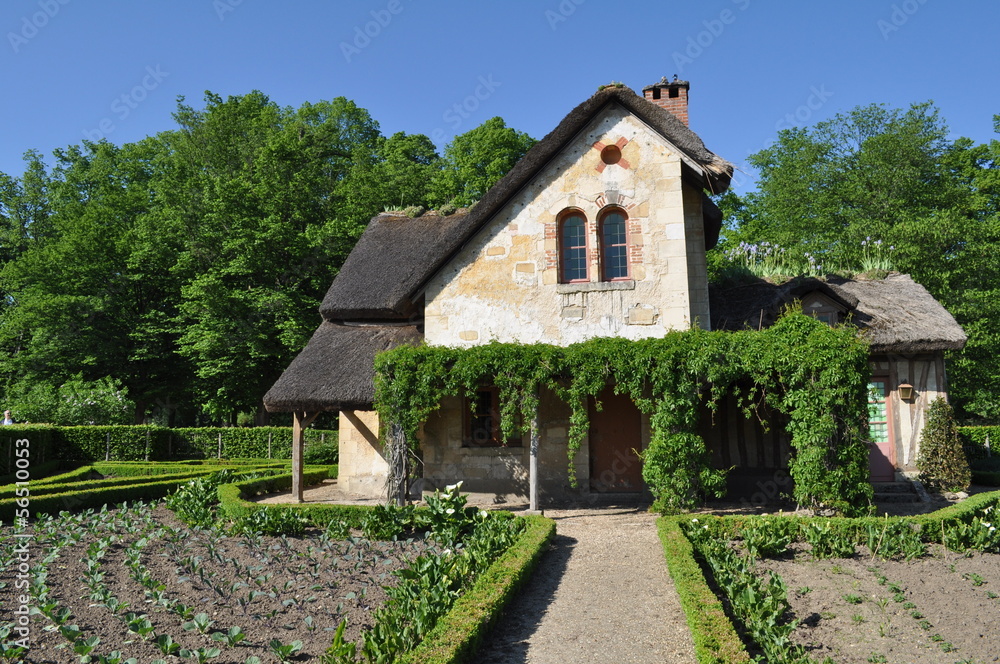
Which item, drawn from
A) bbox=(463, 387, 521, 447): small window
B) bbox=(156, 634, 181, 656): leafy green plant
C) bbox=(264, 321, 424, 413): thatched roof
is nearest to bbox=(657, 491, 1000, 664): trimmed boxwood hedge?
bbox=(156, 634, 181, 656): leafy green plant

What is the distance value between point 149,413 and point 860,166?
1352 inches

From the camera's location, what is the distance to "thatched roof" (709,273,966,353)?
14859 mm

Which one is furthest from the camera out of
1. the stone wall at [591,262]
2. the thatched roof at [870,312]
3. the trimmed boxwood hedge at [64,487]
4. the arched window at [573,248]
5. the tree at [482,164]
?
the tree at [482,164]

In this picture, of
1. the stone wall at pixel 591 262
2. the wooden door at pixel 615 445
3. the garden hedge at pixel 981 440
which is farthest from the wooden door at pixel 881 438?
the garden hedge at pixel 981 440

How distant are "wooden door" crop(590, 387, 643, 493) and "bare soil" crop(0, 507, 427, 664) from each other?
5.32 meters

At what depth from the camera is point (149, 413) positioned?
3356cm

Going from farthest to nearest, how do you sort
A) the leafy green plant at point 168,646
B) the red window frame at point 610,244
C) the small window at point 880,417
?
the small window at point 880,417, the red window frame at point 610,244, the leafy green plant at point 168,646

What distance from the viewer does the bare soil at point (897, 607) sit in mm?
5988

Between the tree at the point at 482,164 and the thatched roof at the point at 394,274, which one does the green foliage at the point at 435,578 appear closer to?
the thatched roof at the point at 394,274

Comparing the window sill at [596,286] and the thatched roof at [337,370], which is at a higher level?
the window sill at [596,286]

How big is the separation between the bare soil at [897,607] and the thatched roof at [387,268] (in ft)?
29.1

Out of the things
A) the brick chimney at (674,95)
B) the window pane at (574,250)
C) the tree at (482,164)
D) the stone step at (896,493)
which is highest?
the tree at (482,164)

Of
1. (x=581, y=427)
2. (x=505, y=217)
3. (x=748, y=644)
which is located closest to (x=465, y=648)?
(x=748, y=644)

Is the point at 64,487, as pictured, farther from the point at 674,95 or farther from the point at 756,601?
the point at 674,95
